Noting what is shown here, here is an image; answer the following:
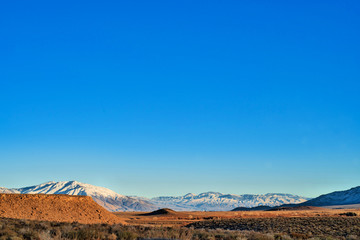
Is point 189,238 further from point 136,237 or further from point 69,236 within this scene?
point 69,236

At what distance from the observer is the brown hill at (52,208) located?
42.1 m

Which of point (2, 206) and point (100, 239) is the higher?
point (2, 206)

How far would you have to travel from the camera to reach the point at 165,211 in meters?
102

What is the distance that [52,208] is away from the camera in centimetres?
4544

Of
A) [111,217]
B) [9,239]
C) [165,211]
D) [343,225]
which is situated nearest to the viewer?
[9,239]

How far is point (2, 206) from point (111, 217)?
1427cm

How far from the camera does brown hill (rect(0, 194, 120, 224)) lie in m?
42.1

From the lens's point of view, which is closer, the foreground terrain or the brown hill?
the brown hill

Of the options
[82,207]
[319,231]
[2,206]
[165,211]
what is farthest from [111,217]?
[165,211]

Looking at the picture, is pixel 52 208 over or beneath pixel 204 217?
beneath

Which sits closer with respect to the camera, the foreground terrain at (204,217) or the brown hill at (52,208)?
the brown hill at (52,208)

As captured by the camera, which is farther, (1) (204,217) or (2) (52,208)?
(1) (204,217)

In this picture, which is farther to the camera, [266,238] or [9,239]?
[266,238]

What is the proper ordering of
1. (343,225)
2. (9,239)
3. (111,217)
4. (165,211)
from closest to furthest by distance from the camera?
(9,239)
(343,225)
(111,217)
(165,211)
